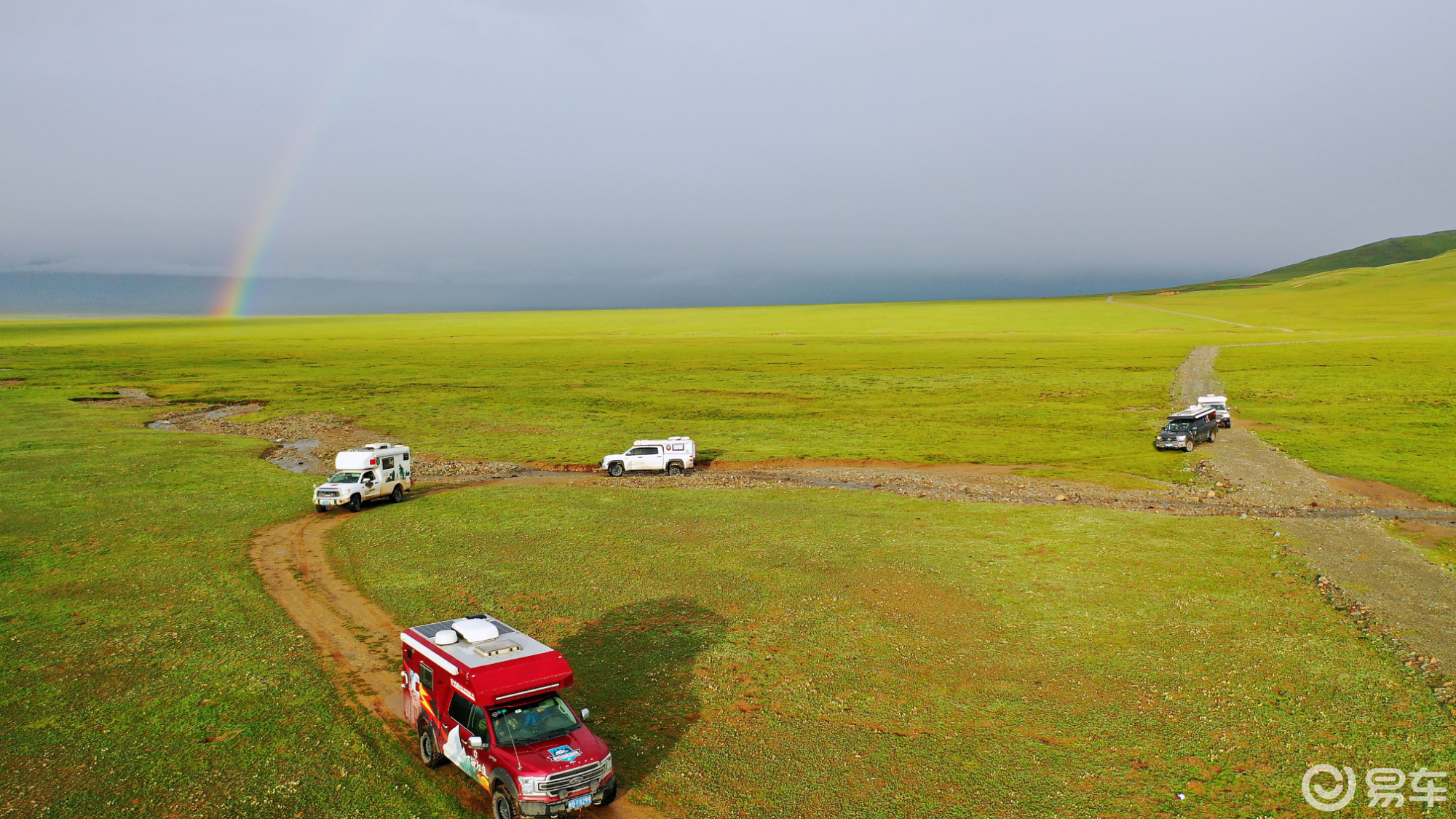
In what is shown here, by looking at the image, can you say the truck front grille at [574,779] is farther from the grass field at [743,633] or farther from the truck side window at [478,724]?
the grass field at [743,633]

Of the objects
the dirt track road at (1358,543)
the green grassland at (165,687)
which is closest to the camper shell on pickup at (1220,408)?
the dirt track road at (1358,543)

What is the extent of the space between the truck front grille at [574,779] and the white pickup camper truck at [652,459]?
36540mm

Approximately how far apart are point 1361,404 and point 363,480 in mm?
79256

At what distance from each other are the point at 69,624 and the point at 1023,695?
27457 mm

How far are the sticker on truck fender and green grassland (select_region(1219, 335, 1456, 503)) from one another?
47548 millimetres

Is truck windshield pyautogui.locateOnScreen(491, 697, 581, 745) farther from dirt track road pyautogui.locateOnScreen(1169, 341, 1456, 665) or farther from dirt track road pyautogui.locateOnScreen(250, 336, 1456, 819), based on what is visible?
dirt track road pyautogui.locateOnScreen(1169, 341, 1456, 665)

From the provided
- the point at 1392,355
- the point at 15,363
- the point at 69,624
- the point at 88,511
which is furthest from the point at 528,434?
the point at 15,363

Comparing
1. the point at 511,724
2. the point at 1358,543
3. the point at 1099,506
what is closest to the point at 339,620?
the point at 511,724

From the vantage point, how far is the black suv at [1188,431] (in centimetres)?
5441

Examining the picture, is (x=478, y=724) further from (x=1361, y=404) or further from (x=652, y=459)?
(x=1361, y=404)

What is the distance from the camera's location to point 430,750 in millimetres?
16859

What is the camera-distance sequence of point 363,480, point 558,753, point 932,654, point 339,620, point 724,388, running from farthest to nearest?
1. point 724,388
2. point 363,480
3. point 339,620
4. point 932,654
5. point 558,753

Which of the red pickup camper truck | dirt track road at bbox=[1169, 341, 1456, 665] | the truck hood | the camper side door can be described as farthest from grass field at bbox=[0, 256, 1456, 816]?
the camper side door

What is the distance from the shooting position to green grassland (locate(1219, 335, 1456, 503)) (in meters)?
49.2
